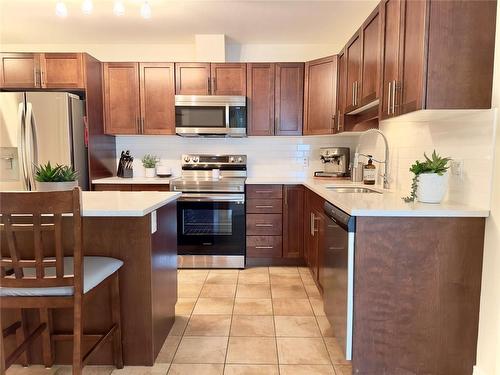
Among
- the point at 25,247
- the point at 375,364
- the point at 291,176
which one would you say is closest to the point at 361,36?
the point at 291,176

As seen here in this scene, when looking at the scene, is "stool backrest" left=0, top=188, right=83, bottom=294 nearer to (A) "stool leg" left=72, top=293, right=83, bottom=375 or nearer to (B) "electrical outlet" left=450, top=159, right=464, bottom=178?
(A) "stool leg" left=72, top=293, right=83, bottom=375

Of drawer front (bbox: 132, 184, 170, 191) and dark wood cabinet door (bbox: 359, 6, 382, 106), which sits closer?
dark wood cabinet door (bbox: 359, 6, 382, 106)

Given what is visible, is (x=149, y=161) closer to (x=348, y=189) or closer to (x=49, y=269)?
(x=348, y=189)

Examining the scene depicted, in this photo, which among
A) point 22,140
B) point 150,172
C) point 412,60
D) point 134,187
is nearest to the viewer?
point 412,60

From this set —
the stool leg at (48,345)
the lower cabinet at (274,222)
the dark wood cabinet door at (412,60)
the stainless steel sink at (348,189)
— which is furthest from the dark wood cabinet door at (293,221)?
the stool leg at (48,345)

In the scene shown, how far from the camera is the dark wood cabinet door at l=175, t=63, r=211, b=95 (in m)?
3.61

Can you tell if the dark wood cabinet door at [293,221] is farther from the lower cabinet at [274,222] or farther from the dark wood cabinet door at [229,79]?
the dark wood cabinet door at [229,79]

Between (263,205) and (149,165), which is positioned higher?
(149,165)

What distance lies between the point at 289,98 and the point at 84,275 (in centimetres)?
285

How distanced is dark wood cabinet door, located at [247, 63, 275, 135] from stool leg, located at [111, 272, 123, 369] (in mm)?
2395

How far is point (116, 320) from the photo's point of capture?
1.74m

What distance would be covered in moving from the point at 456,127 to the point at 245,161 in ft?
8.02

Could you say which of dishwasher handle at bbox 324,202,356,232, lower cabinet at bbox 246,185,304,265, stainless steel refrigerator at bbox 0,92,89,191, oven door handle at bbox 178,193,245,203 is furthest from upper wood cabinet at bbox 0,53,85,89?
dishwasher handle at bbox 324,202,356,232

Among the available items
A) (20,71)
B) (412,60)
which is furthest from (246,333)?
(20,71)
